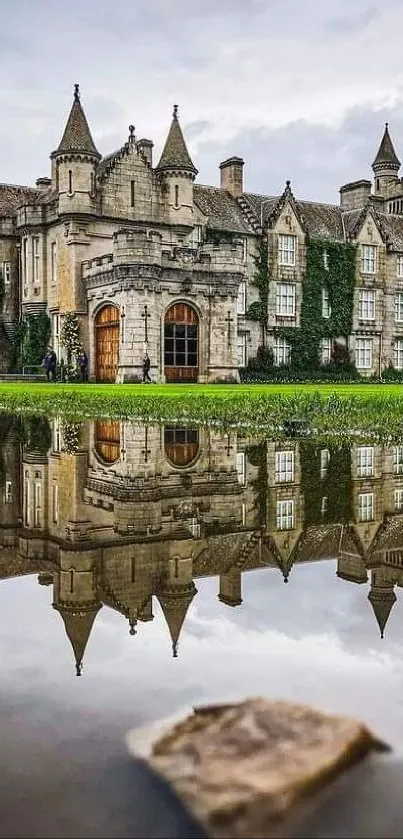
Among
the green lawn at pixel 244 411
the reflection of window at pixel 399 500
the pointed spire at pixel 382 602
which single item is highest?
the green lawn at pixel 244 411

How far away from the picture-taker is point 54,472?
8.62m

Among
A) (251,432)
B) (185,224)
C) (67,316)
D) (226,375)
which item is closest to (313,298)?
(185,224)

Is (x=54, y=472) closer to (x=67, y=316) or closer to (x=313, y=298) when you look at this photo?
(x=67, y=316)

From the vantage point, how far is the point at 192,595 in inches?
160

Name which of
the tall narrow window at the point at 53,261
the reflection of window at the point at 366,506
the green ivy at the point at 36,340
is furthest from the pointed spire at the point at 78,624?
the tall narrow window at the point at 53,261

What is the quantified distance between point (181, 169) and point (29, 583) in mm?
42139

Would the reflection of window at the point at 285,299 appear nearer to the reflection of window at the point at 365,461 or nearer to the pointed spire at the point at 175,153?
the pointed spire at the point at 175,153

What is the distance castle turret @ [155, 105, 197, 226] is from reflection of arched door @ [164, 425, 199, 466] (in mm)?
31660

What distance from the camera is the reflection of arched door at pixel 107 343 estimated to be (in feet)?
125

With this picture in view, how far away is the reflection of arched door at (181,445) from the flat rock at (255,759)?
688 centimetres

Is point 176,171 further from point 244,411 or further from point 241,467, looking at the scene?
point 241,467

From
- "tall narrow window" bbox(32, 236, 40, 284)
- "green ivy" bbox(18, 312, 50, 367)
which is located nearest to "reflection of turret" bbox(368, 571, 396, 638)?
"green ivy" bbox(18, 312, 50, 367)

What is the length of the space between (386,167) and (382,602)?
228ft

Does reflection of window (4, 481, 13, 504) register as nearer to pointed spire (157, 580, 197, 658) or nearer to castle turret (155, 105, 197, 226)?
pointed spire (157, 580, 197, 658)
